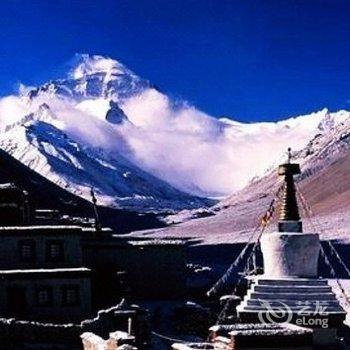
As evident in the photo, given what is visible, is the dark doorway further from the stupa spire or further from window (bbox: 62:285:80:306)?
the stupa spire

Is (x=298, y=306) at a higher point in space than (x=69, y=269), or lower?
lower

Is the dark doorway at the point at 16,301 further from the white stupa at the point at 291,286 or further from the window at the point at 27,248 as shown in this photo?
the white stupa at the point at 291,286

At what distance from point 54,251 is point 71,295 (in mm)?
2972

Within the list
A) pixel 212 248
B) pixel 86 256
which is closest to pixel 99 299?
pixel 86 256

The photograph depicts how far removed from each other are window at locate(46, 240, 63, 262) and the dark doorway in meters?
2.64

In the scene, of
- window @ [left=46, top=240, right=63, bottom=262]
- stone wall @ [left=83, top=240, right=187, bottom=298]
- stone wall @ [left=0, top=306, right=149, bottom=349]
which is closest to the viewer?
stone wall @ [left=0, top=306, right=149, bottom=349]

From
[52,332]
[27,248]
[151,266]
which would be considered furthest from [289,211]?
[151,266]

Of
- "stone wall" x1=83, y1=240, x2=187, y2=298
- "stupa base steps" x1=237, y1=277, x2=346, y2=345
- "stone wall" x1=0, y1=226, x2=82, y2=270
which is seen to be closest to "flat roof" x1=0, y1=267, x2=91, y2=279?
"stone wall" x1=0, y1=226, x2=82, y2=270

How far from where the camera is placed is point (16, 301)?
38.5 metres

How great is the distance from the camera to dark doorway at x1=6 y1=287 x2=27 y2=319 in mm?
38000

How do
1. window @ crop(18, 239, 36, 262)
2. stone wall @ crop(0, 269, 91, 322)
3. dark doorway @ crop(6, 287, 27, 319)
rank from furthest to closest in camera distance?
window @ crop(18, 239, 36, 262) < stone wall @ crop(0, 269, 91, 322) < dark doorway @ crop(6, 287, 27, 319)

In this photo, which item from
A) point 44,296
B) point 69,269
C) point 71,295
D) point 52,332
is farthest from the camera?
point 69,269

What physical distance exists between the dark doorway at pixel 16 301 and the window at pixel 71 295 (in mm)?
1936

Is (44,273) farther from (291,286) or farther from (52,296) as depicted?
(291,286)
